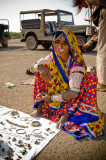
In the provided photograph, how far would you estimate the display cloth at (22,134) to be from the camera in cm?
159

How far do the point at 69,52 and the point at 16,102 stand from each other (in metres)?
1.26

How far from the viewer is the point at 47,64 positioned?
7.29 feet

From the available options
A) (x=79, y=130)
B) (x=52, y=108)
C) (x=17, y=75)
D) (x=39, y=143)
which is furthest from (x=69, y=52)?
(x=17, y=75)

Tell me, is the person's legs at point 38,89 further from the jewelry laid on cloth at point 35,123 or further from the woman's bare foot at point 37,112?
the jewelry laid on cloth at point 35,123

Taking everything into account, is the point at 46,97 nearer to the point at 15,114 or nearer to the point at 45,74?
the point at 45,74

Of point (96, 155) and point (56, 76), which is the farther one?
point (56, 76)

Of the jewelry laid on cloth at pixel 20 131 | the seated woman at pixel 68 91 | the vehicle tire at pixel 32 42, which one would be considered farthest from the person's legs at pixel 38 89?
the vehicle tire at pixel 32 42

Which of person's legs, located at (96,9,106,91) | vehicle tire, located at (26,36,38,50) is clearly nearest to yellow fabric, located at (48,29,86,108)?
person's legs, located at (96,9,106,91)

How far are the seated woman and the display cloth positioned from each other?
0.14 metres

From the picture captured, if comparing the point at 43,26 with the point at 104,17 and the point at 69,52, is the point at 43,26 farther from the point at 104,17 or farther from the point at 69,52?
the point at 69,52

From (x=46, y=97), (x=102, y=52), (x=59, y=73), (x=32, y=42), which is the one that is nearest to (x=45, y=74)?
(x=59, y=73)

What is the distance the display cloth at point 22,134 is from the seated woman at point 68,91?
0.44ft

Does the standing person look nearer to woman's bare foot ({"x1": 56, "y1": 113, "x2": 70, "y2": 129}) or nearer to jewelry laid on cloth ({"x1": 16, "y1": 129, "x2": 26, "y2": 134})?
woman's bare foot ({"x1": 56, "y1": 113, "x2": 70, "y2": 129})

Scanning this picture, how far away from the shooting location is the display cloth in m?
1.59
